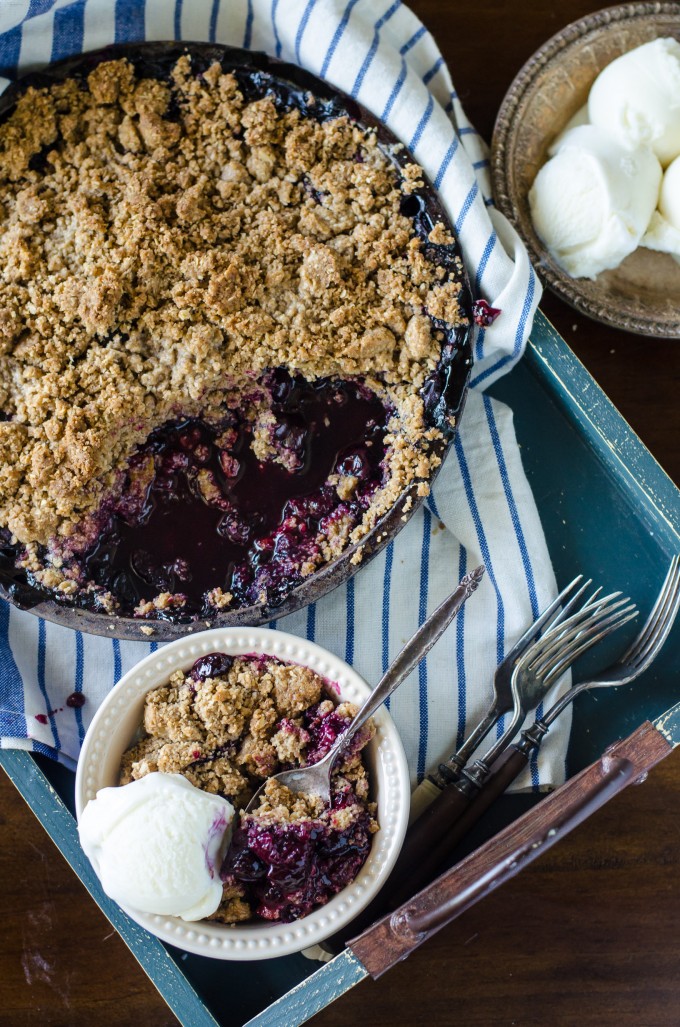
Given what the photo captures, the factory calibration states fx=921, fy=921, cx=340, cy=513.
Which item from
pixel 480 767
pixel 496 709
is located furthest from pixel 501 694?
pixel 480 767

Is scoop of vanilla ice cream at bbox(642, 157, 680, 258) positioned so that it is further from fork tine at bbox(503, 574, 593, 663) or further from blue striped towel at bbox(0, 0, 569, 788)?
fork tine at bbox(503, 574, 593, 663)

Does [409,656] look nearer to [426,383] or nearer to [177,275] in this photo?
[426,383]

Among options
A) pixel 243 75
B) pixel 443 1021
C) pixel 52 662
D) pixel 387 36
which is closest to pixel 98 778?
pixel 52 662

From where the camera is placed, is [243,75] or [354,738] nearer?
[354,738]

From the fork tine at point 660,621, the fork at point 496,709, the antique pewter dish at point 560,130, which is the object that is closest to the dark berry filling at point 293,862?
the fork at point 496,709

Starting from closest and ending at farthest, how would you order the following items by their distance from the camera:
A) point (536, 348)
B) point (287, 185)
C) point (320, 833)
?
1. point (320, 833)
2. point (287, 185)
3. point (536, 348)

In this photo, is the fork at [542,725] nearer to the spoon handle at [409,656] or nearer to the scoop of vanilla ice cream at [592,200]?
the spoon handle at [409,656]

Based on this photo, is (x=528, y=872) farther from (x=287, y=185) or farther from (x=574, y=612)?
(x=287, y=185)
